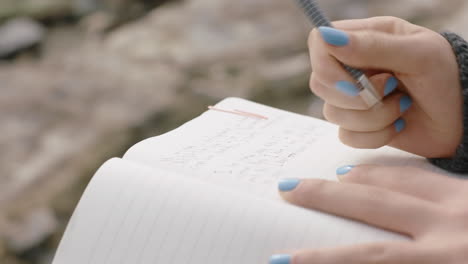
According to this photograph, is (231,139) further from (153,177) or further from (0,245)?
(0,245)

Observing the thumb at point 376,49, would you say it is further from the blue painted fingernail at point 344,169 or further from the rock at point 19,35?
the rock at point 19,35

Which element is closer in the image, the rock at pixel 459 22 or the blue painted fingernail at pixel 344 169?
the blue painted fingernail at pixel 344 169

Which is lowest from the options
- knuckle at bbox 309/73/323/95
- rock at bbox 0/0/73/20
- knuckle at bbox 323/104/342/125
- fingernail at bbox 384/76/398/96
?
rock at bbox 0/0/73/20

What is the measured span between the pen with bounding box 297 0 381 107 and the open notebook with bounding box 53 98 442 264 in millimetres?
54

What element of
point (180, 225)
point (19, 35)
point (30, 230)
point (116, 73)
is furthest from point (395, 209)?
point (19, 35)

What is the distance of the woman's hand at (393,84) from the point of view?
37 cm

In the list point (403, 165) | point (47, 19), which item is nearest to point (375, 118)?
point (403, 165)

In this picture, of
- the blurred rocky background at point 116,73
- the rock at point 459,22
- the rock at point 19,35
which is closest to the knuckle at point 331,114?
the blurred rocky background at point 116,73

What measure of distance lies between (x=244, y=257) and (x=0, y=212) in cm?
69

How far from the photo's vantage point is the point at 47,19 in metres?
1.37

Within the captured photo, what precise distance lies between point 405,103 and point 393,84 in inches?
0.8

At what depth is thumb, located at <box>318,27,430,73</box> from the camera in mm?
365


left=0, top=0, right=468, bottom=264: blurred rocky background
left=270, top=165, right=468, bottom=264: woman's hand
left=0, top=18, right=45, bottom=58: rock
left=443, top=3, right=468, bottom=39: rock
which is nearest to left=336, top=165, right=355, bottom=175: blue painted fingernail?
left=270, top=165, right=468, bottom=264: woman's hand

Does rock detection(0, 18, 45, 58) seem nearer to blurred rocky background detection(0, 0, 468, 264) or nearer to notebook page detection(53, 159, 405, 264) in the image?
blurred rocky background detection(0, 0, 468, 264)
